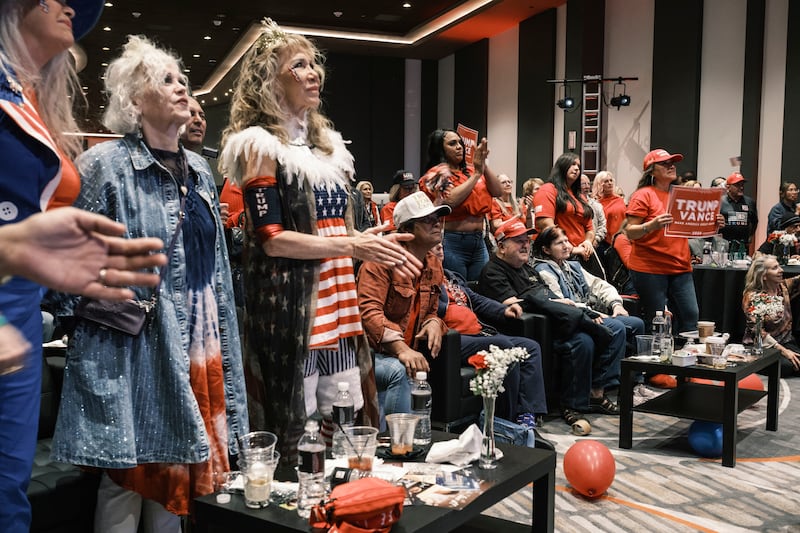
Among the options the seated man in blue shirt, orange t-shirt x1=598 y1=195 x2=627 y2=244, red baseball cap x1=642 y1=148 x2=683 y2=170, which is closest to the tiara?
the seated man in blue shirt

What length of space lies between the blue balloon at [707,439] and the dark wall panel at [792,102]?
5966mm

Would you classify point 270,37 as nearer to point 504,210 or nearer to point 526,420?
point 526,420

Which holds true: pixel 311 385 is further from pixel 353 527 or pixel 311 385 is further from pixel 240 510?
pixel 353 527

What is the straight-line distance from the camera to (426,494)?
188 centimetres

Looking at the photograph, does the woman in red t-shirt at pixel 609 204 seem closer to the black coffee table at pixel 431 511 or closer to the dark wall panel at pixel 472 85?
the black coffee table at pixel 431 511

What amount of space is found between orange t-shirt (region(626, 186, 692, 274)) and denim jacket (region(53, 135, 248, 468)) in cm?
368

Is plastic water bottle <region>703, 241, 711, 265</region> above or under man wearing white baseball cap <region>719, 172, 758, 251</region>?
under

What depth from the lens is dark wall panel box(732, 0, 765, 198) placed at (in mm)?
8852

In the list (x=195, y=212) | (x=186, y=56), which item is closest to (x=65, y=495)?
(x=195, y=212)

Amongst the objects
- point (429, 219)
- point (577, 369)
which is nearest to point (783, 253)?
point (577, 369)

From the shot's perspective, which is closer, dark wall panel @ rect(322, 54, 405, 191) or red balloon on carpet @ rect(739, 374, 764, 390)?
red balloon on carpet @ rect(739, 374, 764, 390)

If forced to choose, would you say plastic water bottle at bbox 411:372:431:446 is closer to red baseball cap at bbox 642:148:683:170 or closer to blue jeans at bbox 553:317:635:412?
blue jeans at bbox 553:317:635:412

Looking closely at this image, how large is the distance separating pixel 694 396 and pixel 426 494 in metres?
2.57

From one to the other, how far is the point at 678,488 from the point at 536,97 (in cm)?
958
